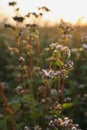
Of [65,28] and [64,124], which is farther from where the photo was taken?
[65,28]

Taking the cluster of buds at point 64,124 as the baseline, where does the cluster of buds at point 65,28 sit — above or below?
above

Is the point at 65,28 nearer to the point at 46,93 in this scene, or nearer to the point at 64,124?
the point at 46,93

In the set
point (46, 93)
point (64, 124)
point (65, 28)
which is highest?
point (65, 28)

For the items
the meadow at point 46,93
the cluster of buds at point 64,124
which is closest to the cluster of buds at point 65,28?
the meadow at point 46,93

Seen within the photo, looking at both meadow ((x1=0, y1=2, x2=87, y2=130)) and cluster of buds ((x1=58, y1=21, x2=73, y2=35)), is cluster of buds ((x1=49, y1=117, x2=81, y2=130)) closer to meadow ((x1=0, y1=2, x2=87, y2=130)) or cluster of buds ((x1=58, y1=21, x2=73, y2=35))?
meadow ((x1=0, y1=2, x2=87, y2=130))

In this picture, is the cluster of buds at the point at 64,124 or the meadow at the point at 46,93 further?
the meadow at the point at 46,93

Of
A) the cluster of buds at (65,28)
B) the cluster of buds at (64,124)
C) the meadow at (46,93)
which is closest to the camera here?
the cluster of buds at (64,124)

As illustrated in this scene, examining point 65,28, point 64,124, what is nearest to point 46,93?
point 65,28

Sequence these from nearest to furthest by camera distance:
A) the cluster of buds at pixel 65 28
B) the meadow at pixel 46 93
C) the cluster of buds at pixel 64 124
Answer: the cluster of buds at pixel 64 124 < the meadow at pixel 46 93 < the cluster of buds at pixel 65 28

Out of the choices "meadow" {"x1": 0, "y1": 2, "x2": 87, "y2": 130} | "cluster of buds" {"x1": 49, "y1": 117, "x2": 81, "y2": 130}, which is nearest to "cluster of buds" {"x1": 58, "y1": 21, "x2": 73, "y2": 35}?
"meadow" {"x1": 0, "y1": 2, "x2": 87, "y2": 130}

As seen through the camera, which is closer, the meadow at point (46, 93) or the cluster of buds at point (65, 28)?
the meadow at point (46, 93)

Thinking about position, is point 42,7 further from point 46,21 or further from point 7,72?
point 46,21

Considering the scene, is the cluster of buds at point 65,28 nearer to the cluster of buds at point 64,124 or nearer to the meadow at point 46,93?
the meadow at point 46,93

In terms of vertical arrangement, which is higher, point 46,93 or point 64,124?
Answer: point 46,93
